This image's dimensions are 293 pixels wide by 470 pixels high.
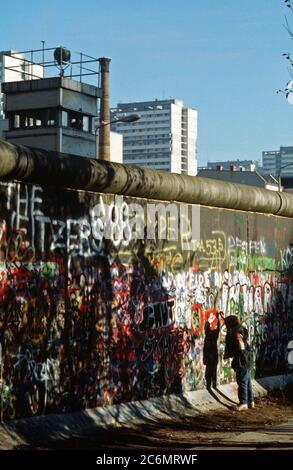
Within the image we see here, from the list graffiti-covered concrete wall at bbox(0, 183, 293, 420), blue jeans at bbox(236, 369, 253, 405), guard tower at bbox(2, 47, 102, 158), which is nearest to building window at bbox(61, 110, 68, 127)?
guard tower at bbox(2, 47, 102, 158)

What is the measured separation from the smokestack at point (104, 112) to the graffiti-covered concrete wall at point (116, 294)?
46549 millimetres

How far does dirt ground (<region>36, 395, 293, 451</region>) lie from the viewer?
11125 millimetres

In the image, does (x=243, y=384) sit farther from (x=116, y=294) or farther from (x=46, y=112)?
(x=46, y=112)

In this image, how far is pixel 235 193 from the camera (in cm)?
1584

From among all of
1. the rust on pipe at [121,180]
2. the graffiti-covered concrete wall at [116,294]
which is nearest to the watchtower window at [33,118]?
the rust on pipe at [121,180]

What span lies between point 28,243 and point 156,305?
333cm

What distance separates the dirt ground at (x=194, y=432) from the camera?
11.1 meters

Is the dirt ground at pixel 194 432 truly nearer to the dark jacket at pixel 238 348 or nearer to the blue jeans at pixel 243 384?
the blue jeans at pixel 243 384

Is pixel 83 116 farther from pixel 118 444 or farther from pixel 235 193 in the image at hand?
pixel 118 444

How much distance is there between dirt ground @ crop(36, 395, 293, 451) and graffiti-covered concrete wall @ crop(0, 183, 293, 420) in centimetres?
54

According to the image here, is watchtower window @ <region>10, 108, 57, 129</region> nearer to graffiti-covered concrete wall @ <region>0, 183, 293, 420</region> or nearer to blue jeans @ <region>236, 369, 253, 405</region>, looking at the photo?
graffiti-covered concrete wall @ <region>0, 183, 293, 420</region>

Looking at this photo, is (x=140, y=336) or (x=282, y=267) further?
(x=282, y=267)

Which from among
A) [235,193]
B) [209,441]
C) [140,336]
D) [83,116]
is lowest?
[209,441]
